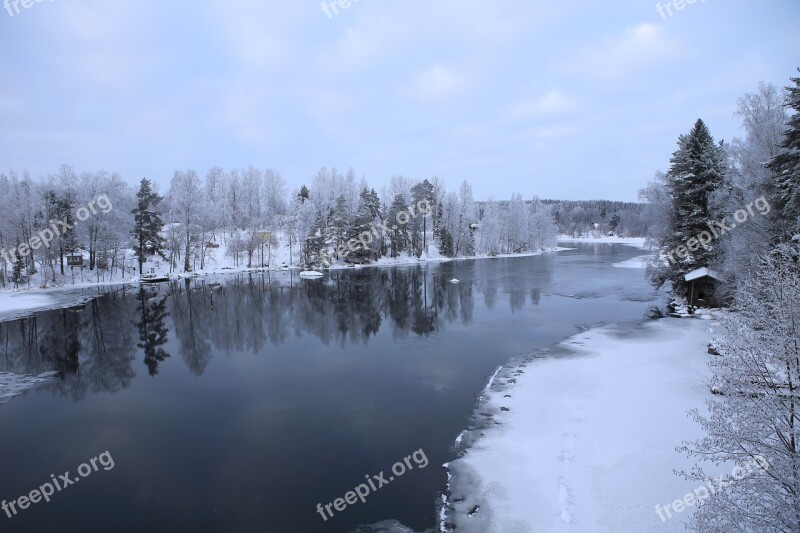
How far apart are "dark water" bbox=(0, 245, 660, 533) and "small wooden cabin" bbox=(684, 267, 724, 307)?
3.95 metres

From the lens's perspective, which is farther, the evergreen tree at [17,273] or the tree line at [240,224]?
the tree line at [240,224]

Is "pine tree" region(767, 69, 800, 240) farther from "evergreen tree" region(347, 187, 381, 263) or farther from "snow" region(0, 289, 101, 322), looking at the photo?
"evergreen tree" region(347, 187, 381, 263)

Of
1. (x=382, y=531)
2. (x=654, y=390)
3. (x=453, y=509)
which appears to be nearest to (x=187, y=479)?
(x=382, y=531)

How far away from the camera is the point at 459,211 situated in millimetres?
98750

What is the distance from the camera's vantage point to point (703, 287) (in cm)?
3344

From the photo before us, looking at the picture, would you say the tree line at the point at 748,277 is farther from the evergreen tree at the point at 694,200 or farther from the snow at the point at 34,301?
the snow at the point at 34,301

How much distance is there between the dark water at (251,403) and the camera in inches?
428

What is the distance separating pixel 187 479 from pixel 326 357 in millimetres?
11700

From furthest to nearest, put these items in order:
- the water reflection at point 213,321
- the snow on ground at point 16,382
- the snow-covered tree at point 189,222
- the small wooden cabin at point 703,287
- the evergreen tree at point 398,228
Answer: the evergreen tree at point 398,228 < the snow-covered tree at point 189,222 < the small wooden cabin at point 703,287 < the water reflection at point 213,321 < the snow on ground at point 16,382

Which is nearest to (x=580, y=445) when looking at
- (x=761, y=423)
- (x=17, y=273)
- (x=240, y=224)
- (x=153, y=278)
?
(x=761, y=423)

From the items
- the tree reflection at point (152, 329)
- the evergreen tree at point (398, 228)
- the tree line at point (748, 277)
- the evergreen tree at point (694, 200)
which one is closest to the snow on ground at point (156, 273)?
the evergreen tree at point (398, 228)

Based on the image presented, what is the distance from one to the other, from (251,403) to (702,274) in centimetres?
3172

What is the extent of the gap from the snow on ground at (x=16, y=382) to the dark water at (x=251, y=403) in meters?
0.75

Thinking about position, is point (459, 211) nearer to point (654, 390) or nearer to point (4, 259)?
point (4, 259)
